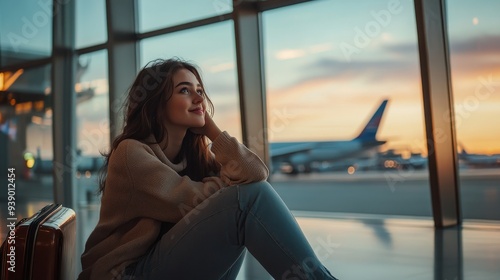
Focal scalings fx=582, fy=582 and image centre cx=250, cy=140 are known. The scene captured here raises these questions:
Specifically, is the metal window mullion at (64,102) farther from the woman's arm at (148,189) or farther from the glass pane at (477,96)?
the woman's arm at (148,189)

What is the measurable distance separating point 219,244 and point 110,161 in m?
0.41

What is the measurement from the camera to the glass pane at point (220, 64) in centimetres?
624

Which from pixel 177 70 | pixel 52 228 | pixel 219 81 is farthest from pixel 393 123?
pixel 52 228

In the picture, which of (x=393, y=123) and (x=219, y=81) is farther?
(x=219, y=81)

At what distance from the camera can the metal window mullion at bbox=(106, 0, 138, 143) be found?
22.5 feet

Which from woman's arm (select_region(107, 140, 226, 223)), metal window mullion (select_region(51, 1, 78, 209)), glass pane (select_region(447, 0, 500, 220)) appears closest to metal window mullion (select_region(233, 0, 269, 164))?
glass pane (select_region(447, 0, 500, 220))

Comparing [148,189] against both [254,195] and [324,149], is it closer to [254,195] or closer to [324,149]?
[254,195]

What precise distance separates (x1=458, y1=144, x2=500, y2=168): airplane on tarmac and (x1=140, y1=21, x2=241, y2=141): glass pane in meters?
2.25

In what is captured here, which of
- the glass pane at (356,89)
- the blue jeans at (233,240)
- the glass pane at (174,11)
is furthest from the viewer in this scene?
the glass pane at (174,11)

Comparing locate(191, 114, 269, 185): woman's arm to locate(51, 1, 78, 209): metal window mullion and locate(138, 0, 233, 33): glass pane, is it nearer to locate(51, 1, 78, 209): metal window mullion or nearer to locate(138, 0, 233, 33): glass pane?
locate(138, 0, 233, 33): glass pane

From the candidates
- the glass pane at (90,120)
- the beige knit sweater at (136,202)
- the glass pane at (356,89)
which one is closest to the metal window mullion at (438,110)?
the glass pane at (356,89)

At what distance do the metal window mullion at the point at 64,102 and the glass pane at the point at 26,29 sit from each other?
13 centimetres

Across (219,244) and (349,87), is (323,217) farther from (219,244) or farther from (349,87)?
(219,244)

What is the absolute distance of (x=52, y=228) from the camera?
1.32 metres
